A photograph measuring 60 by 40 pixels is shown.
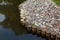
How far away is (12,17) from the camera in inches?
728

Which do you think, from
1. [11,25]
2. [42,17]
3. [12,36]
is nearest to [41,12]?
[42,17]

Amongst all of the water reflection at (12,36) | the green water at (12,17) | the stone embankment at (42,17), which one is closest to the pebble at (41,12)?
the stone embankment at (42,17)

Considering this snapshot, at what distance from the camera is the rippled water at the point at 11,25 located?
15328 millimetres

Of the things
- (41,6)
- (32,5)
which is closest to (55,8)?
(41,6)

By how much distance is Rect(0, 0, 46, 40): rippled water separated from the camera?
1533 centimetres

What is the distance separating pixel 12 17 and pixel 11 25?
162 centimetres

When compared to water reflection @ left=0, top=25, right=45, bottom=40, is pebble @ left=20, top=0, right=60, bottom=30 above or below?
above

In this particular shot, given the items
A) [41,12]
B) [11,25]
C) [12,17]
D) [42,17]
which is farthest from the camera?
[12,17]

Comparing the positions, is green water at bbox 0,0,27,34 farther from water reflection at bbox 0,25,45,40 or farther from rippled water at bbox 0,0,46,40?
water reflection at bbox 0,25,45,40

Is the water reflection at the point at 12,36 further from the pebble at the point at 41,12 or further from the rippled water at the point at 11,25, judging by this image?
the pebble at the point at 41,12

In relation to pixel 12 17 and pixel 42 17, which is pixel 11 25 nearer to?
pixel 12 17

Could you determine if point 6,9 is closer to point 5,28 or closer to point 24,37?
point 5,28

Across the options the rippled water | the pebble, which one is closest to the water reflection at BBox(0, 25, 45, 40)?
the rippled water

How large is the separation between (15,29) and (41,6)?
3.69 metres
